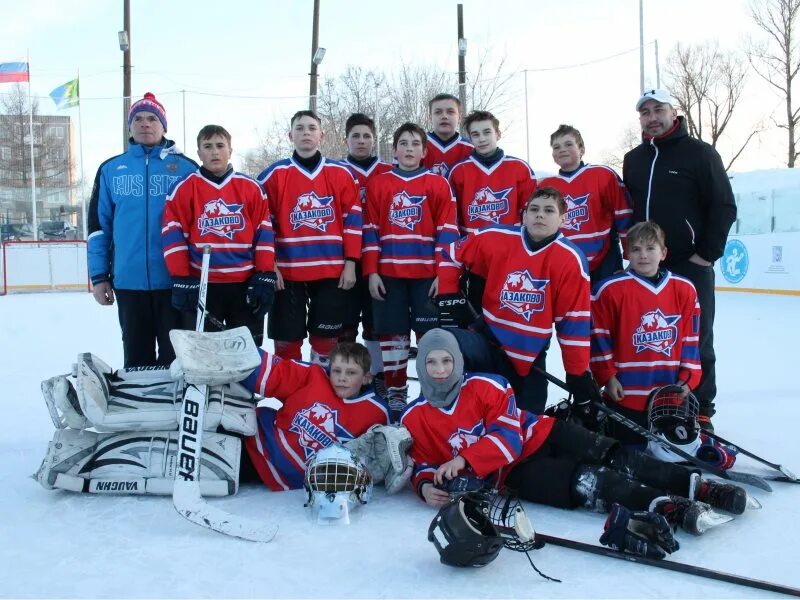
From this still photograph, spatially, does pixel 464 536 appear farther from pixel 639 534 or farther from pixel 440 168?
pixel 440 168

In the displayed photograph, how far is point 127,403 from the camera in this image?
2.36 metres

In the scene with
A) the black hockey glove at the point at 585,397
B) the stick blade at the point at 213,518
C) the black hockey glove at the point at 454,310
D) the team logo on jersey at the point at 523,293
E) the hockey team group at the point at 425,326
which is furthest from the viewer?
the black hockey glove at the point at 454,310

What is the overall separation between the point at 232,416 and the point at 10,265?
11535 millimetres

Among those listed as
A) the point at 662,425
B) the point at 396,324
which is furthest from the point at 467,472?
the point at 396,324

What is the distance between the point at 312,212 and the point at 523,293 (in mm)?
1002

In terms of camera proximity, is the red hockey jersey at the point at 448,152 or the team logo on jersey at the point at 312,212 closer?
the team logo on jersey at the point at 312,212

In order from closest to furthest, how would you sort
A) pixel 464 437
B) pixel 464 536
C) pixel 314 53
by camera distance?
pixel 464 536
pixel 464 437
pixel 314 53

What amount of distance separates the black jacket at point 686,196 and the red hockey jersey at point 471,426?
1.23 metres

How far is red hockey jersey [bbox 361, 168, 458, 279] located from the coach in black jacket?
0.91 m

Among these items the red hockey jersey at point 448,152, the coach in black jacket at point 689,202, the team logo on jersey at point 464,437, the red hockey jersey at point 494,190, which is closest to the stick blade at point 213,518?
the team logo on jersey at point 464,437

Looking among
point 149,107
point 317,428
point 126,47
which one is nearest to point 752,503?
point 317,428

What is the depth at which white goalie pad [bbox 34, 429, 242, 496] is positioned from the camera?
7.39ft

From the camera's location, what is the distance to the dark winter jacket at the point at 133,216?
9.50ft

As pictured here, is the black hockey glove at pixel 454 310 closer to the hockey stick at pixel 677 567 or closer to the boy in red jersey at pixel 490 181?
the boy in red jersey at pixel 490 181
